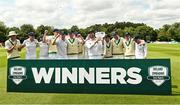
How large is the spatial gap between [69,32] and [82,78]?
153 inches

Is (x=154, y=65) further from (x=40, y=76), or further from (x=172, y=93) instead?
(x=40, y=76)

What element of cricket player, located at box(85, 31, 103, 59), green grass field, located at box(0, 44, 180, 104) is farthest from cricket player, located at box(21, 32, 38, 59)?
green grass field, located at box(0, 44, 180, 104)

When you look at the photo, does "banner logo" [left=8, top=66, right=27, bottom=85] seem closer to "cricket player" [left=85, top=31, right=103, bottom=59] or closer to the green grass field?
the green grass field

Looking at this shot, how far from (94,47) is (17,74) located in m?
3.79

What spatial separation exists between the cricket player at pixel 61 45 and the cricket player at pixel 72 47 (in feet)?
0.59

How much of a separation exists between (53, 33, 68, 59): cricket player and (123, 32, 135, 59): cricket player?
2608mm

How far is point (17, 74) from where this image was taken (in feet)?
45.3

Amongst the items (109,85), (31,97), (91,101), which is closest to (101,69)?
(109,85)

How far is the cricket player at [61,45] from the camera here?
16209 mm

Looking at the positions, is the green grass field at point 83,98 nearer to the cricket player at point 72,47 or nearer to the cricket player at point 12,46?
the cricket player at point 12,46

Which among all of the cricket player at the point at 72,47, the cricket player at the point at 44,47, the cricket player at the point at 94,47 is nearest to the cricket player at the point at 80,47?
the cricket player at the point at 72,47

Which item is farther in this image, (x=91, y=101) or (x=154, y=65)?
(x=154, y=65)

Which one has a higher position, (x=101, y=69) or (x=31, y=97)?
(x=101, y=69)

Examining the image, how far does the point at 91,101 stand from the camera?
39.3 ft
